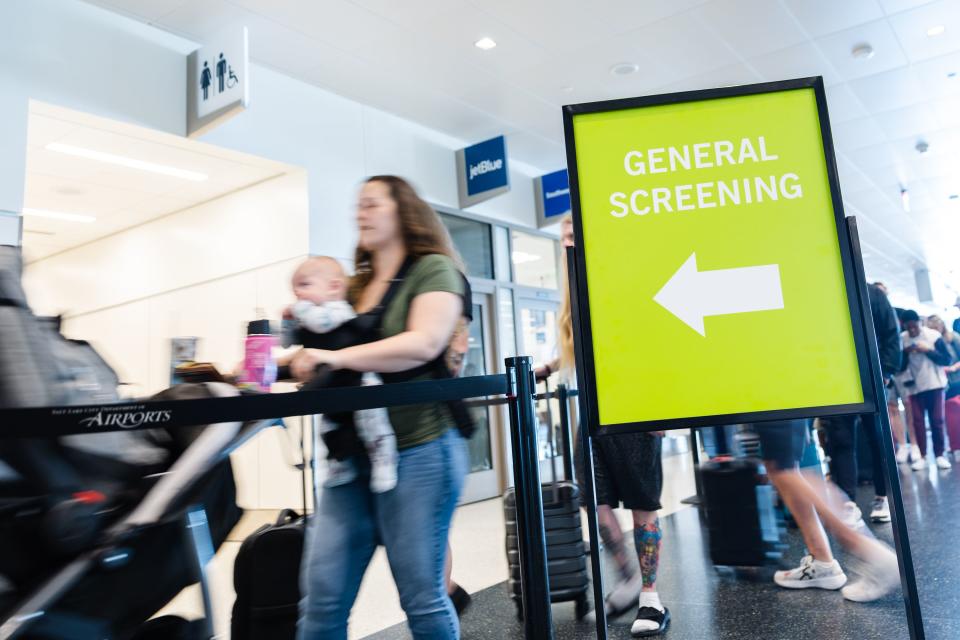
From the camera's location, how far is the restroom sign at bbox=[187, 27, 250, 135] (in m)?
4.15

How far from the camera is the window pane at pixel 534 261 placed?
7738mm

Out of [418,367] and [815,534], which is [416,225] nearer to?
[418,367]

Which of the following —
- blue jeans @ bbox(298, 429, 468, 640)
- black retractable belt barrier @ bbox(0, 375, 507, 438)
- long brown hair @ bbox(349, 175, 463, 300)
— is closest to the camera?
black retractable belt barrier @ bbox(0, 375, 507, 438)

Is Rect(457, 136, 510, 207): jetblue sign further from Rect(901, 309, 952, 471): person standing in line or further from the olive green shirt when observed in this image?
the olive green shirt

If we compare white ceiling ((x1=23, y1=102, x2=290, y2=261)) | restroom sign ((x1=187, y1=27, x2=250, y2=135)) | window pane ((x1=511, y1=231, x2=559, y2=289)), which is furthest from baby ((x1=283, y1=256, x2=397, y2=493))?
window pane ((x1=511, y1=231, x2=559, y2=289))

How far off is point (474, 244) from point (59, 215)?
3979mm

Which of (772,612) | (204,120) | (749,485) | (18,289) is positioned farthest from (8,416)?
(204,120)

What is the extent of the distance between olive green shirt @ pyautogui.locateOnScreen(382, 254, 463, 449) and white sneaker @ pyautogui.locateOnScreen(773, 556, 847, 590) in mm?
2029

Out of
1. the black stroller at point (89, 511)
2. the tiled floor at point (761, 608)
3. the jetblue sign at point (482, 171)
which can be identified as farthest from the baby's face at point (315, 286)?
the jetblue sign at point (482, 171)

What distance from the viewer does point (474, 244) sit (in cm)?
707

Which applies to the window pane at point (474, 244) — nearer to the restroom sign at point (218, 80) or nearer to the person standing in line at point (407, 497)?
the restroom sign at point (218, 80)

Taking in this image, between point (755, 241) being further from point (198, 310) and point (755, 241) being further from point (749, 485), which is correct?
point (198, 310)

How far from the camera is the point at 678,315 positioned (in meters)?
1.51

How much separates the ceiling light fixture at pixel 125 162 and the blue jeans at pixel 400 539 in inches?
184
